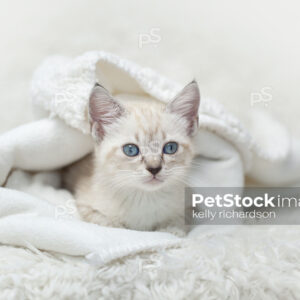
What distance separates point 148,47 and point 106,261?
111 centimetres

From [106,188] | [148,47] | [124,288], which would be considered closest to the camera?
[124,288]

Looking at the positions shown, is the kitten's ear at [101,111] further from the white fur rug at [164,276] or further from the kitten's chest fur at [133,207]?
the white fur rug at [164,276]

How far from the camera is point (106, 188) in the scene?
50.9 inches

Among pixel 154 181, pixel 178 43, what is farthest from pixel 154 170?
pixel 178 43

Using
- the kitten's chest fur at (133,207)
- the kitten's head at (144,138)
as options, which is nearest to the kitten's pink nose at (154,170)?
the kitten's head at (144,138)

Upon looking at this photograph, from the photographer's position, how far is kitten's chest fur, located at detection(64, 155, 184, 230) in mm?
1269

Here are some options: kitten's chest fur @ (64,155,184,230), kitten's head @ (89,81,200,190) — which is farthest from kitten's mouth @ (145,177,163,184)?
kitten's chest fur @ (64,155,184,230)

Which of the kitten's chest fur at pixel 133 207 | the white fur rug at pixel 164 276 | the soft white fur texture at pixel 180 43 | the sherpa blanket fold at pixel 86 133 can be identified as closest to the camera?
the white fur rug at pixel 164 276

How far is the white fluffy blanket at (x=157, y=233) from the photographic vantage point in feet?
3.27

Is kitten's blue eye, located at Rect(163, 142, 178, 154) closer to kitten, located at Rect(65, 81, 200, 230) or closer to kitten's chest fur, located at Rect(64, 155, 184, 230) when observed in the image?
kitten, located at Rect(65, 81, 200, 230)

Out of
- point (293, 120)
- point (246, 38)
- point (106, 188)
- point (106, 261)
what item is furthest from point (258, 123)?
point (106, 261)

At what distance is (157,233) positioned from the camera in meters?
1.16

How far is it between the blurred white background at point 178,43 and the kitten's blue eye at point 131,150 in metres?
0.74

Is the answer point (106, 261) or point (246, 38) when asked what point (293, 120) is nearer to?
point (246, 38)
